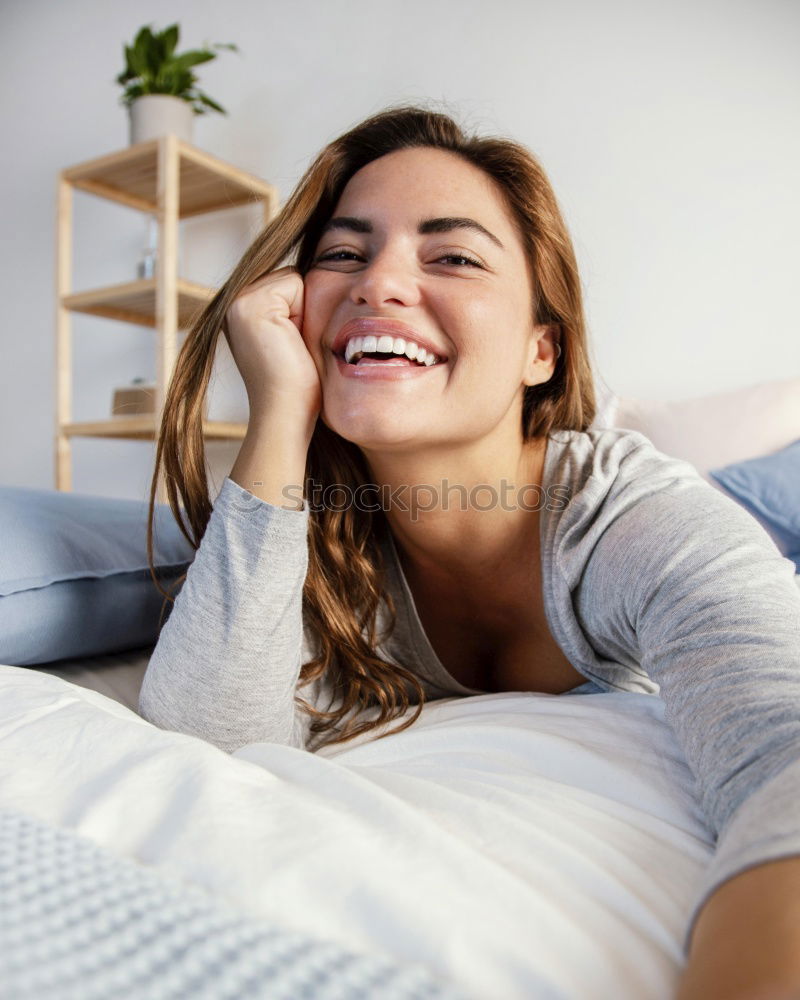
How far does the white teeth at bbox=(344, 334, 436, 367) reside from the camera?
928 mm

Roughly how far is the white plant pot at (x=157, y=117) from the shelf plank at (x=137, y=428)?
877mm

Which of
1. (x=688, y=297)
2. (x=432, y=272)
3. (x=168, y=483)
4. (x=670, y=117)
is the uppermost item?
(x=670, y=117)

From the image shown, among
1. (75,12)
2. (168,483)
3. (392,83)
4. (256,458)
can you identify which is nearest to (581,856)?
(256,458)

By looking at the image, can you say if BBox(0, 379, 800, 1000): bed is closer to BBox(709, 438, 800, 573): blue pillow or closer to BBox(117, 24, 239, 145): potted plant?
BBox(709, 438, 800, 573): blue pillow

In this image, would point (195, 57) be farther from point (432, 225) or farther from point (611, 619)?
point (611, 619)

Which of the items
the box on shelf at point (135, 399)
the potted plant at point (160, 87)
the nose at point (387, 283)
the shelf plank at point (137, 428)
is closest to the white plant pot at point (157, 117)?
the potted plant at point (160, 87)

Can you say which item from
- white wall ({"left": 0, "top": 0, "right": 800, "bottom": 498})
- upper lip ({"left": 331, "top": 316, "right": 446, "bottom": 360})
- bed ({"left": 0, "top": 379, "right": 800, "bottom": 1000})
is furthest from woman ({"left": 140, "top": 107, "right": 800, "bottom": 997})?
white wall ({"left": 0, "top": 0, "right": 800, "bottom": 498})

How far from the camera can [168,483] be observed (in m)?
1.06

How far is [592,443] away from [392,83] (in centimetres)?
180

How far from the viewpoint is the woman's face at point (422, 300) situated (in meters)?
0.93

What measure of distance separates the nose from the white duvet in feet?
1.61

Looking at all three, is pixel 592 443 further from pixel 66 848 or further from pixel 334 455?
pixel 66 848

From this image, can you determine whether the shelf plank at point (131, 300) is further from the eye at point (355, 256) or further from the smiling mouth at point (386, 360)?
the smiling mouth at point (386, 360)

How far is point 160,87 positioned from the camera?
101 inches
